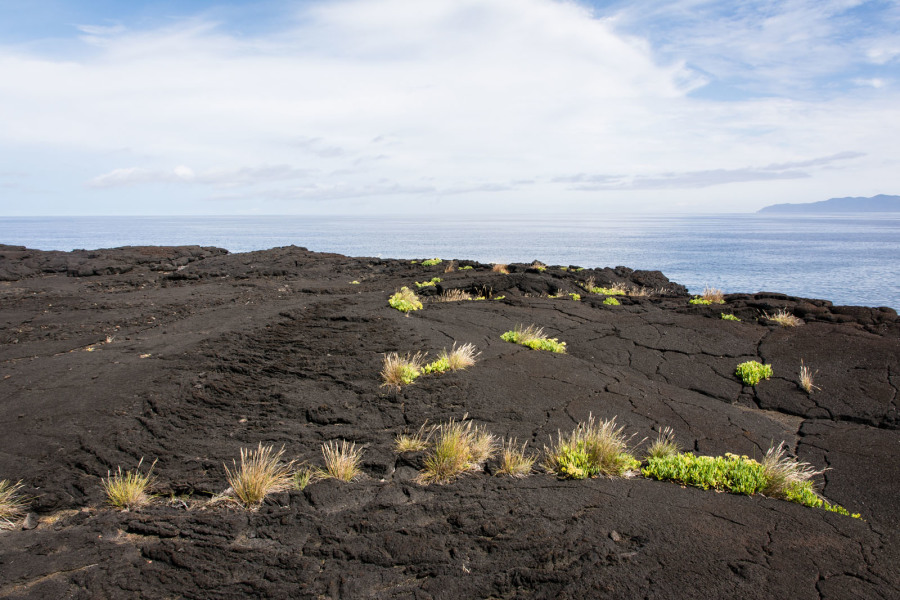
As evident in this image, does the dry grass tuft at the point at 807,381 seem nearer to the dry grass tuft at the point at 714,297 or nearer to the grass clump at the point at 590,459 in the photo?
the grass clump at the point at 590,459

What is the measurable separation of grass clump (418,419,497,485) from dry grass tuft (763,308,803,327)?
1228 centimetres

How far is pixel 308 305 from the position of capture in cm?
1556

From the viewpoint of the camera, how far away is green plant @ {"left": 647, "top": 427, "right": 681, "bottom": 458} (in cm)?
707

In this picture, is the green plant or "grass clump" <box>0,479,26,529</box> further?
the green plant

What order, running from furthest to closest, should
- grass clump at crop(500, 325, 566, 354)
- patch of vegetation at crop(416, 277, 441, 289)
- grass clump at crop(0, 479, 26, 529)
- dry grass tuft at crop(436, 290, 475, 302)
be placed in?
1. patch of vegetation at crop(416, 277, 441, 289)
2. dry grass tuft at crop(436, 290, 475, 302)
3. grass clump at crop(500, 325, 566, 354)
4. grass clump at crop(0, 479, 26, 529)

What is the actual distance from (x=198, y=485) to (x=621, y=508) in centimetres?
505

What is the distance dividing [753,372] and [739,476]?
6444mm

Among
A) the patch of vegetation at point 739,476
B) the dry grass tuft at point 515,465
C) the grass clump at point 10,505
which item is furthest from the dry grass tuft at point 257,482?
the patch of vegetation at point 739,476

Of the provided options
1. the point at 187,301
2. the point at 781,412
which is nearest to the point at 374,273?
the point at 187,301

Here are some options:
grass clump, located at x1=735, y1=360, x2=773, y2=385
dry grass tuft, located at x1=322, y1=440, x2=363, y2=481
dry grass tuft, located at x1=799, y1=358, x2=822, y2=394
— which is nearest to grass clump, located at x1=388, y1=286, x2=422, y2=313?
dry grass tuft, located at x1=322, y1=440, x2=363, y2=481

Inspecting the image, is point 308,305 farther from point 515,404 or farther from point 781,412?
point 781,412

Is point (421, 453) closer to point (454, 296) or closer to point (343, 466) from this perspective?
point (343, 466)

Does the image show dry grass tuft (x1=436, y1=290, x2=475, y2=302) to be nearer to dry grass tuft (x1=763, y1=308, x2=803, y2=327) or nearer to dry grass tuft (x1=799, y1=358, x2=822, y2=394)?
dry grass tuft (x1=763, y1=308, x2=803, y2=327)

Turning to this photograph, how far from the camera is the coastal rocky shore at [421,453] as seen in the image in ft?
14.7
